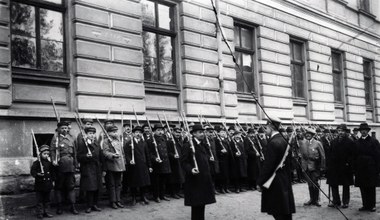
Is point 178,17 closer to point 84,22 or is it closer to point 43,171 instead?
point 84,22

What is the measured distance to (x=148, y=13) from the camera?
42.1ft

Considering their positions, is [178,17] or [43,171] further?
[178,17]

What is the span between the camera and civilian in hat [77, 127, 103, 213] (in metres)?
8.78

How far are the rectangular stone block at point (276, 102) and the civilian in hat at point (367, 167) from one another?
654 centimetres

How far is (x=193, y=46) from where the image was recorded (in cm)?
1369

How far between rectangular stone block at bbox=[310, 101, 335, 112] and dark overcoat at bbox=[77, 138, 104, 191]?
12.2 m

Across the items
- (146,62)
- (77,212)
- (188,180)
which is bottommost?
(77,212)

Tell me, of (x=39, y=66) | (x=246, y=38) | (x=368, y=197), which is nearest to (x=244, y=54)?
(x=246, y=38)

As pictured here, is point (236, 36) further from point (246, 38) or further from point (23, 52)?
point (23, 52)

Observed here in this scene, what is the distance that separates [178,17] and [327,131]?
25.8 ft

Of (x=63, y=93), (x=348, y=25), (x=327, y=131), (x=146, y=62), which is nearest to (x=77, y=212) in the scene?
(x=63, y=93)

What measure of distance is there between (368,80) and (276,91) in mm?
10019

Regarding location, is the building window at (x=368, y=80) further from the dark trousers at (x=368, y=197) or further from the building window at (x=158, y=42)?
the dark trousers at (x=368, y=197)

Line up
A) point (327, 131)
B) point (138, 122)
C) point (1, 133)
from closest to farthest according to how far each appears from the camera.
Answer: point (1, 133) < point (138, 122) < point (327, 131)
